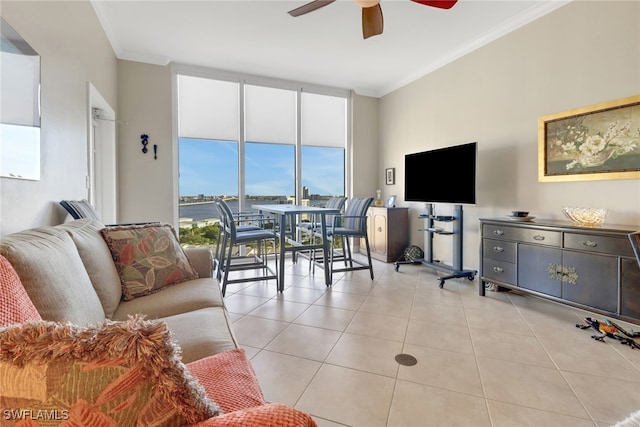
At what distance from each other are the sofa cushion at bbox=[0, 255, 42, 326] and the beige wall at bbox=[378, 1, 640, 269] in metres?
3.64

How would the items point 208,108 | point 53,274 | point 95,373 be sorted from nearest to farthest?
point 95,373
point 53,274
point 208,108

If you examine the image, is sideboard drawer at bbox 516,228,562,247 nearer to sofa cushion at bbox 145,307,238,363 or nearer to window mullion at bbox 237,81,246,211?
sofa cushion at bbox 145,307,238,363

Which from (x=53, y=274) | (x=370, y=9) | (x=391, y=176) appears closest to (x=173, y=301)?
(x=53, y=274)

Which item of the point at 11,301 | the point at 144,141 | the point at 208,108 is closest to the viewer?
the point at 11,301

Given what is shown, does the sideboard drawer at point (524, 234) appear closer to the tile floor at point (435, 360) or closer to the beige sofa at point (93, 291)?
the tile floor at point (435, 360)

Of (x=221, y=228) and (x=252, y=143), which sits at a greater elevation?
(x=252, y=143)

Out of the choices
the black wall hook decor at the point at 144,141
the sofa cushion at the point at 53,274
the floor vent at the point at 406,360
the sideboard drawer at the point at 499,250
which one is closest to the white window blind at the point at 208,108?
the black wall hook decor at the point at 144,141

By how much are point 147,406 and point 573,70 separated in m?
3.86

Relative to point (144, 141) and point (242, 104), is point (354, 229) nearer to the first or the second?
point (242, 104)

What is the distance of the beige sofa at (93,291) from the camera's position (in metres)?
0.94

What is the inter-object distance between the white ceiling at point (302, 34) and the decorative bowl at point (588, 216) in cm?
203

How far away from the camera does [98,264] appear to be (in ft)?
4.81

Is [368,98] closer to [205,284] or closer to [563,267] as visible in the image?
[563,267]

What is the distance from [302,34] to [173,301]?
331cm
